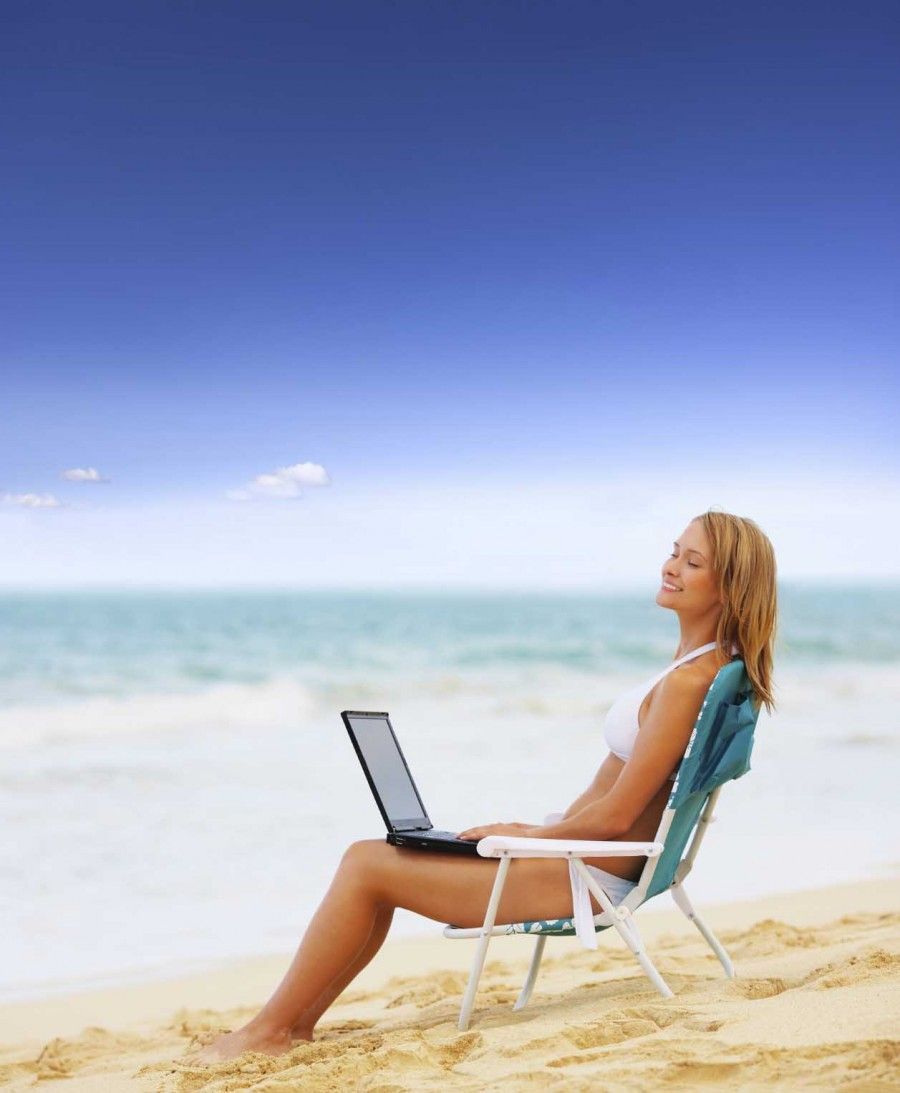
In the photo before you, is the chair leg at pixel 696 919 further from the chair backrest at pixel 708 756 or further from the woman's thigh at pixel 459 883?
the woman's thigh at pixel 459 883

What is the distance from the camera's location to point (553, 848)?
2.95 metres

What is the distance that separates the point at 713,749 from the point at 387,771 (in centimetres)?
85

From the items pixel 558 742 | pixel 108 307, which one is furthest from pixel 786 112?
pixel 108 307

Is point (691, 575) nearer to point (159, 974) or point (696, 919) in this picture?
point (696, 919)

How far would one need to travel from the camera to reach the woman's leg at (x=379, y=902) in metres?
3.13

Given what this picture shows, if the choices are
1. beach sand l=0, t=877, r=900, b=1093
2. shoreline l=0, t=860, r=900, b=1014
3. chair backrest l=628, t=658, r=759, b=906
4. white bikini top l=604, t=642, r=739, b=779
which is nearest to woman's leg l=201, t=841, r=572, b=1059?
beach sand l=0, t=877, r=900, b=1093

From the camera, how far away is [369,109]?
1265 cm

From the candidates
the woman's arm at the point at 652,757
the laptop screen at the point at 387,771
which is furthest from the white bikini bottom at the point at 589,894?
the laptop screen at the point at 387,771

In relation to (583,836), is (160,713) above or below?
below

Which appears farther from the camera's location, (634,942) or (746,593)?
(746,593)

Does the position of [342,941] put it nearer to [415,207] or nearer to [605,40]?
[605,40]

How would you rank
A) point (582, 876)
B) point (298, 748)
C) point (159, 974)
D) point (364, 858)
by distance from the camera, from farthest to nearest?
point (298, 748)
point (159, 974)
point (364, 858)
point (582, 876)

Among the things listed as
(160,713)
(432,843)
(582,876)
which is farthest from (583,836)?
(160,713)

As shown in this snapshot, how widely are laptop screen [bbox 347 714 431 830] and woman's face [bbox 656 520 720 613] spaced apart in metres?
0.82
